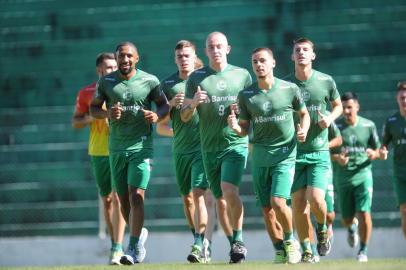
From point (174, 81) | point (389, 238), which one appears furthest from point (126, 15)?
point (174, 81)

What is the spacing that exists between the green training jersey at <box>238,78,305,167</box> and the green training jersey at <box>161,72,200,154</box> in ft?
5.23

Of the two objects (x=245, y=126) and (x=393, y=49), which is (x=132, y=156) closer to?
(x=245, y=126)

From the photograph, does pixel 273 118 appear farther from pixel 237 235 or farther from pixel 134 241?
pixel 134 241

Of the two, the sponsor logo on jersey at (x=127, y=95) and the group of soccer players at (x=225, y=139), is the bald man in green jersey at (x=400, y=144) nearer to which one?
the group of soccer players at (x=225, y=139)

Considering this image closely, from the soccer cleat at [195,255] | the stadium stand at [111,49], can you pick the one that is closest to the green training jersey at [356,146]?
the stadium stand at [111,49]

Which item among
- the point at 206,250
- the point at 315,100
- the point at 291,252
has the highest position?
the point at 315,100

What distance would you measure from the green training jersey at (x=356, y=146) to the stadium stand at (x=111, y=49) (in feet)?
11.0

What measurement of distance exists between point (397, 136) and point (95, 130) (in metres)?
3.61

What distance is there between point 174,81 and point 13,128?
7894mm

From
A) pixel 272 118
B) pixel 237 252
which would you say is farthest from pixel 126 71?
pixel 237 252

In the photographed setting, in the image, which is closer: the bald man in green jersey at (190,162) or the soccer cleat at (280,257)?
the soccer cleat at (280,257)

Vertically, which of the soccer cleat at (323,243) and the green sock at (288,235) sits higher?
the green sock at (288,235)

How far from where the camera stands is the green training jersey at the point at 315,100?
1173 cm

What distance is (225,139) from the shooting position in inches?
447
